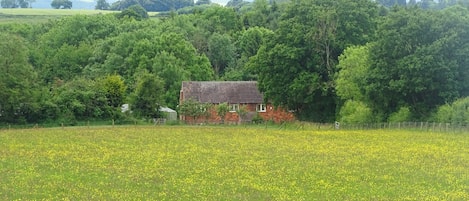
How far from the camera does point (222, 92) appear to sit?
87.9m

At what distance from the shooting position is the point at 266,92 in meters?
79.3

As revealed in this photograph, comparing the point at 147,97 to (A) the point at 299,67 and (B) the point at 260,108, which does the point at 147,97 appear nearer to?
(B) the point at 260,108

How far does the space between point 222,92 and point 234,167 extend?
173ft

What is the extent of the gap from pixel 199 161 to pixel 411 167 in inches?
448

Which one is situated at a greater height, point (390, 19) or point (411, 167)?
point (390, 19)

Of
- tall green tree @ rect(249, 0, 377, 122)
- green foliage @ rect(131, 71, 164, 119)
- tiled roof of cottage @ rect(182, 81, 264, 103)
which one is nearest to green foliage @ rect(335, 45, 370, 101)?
tall green tree @ rect(249, 0, 377, 122)

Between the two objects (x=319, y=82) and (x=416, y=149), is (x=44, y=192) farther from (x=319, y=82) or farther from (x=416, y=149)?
(x=319, y=82)

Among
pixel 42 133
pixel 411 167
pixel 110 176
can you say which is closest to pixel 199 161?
pixel 110 176

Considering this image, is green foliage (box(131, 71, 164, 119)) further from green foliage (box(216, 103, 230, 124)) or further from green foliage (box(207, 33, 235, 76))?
green foliage (box(207, 33, 235, 76))

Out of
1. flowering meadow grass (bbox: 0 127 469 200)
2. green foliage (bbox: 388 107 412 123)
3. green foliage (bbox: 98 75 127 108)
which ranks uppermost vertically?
green foliage (bbox: 98 75 127 108)

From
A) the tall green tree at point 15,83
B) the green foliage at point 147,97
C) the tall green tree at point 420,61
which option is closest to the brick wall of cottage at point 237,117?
the green foliage at point 147,97

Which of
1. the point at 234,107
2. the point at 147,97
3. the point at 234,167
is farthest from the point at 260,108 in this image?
the point at 234,167

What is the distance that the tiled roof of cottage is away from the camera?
86.6 metres

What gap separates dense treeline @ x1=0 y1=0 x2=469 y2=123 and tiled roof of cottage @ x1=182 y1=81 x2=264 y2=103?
4.47m
